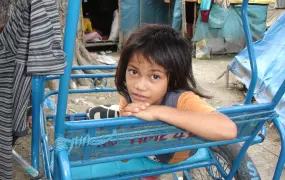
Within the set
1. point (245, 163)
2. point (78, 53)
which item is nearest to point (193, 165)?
point (245, 163)

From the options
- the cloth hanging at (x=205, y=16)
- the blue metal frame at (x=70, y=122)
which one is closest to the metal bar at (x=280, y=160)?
the blue metal frame at (x=70, y=122)

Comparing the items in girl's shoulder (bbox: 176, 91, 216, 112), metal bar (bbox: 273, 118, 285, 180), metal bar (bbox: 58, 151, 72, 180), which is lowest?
metal bar (bbox: 273, 118, 285, 180)

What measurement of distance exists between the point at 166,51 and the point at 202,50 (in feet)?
22.9

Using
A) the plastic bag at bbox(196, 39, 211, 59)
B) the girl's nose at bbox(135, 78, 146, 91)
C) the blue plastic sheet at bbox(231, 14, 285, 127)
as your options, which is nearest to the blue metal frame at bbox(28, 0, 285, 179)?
the girl's nose at bbox(135, 78, 146, 91)

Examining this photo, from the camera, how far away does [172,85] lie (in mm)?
1450

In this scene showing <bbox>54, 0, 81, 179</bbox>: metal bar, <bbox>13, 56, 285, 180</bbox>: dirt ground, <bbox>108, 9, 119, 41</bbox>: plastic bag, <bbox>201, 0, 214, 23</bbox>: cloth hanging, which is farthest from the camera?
<bbox>108, 9, 119, 41</bbox>: plastic bag

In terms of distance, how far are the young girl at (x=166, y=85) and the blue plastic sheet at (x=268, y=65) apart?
2.58 meters

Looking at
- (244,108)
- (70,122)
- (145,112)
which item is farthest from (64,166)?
(244,108)

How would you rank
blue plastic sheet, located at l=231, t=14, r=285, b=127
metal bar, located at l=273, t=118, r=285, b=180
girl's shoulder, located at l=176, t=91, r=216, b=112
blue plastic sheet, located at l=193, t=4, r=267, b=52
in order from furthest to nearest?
blue plastic sheet, located at l=193, t=4, r=267, b=52 → blue plastic sheet, located at l=231, t=14, r=285, b=127 → metal bar, located at l=273, t=118, r=285, b=180 → girl's shoulder, located at l=176, t=91, r=216, b=112

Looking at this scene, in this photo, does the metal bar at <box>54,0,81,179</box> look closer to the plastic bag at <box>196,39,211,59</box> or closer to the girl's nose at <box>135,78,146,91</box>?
the girl's nose at <box>135,78,146,91</box>

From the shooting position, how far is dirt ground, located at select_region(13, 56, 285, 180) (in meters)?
2.93

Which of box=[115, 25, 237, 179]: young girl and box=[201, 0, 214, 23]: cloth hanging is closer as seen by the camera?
box=[115, 25, 237, 179]: young girl

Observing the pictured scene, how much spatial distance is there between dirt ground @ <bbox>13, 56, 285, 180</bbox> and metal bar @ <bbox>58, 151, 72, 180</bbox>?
1.70m

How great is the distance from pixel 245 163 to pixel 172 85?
0.71 metres
